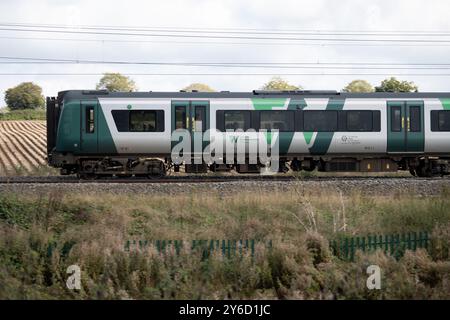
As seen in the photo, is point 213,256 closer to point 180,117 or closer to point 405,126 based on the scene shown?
point 180,117

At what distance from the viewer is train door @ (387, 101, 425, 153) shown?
2192 cm

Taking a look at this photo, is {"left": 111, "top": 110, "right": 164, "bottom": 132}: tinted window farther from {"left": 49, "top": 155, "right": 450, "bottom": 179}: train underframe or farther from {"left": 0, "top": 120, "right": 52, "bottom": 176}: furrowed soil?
{"left": 0, "top": 120, "right": 52, "bottom": 176}: furrowed soil

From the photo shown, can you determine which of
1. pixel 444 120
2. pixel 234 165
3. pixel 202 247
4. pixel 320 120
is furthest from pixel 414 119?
pixel 202 247

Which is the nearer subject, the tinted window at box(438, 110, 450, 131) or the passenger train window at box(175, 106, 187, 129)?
the passenger train window at box(175, 106, 187, 129)

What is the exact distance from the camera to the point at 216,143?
2120 cm

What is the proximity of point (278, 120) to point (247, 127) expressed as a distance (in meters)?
1.21

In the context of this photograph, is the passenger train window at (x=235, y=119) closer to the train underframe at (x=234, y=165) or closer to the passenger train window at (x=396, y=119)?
the train underframe at (x=234, y=165)

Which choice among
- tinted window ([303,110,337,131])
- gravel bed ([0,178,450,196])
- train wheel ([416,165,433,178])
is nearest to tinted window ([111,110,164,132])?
gravel bed ([0,178,450,196])

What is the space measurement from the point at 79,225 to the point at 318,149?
1013 cm

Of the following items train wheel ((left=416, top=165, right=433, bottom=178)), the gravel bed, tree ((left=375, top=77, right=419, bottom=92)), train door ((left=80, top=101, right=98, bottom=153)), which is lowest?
the gravel bed

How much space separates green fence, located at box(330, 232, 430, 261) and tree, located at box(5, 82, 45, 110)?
102957 mm
